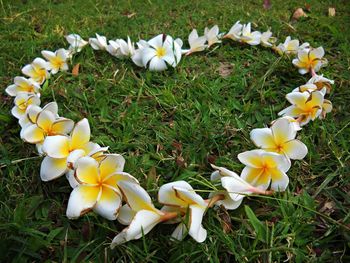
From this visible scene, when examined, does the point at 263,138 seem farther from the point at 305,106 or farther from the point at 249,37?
the point at 249,37

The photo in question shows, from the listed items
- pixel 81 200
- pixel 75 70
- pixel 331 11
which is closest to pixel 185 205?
pixel 81 200

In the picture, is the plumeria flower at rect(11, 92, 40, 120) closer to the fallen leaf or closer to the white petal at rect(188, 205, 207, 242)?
the white petal at rect(188, 205, 207, 242)

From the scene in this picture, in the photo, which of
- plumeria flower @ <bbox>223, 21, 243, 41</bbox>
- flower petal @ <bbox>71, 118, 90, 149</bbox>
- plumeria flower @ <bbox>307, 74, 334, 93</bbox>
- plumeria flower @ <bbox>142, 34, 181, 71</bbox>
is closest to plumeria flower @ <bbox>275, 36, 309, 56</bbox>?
plumeria flower @ <bbox>223, 21, 243, 41</bbox>

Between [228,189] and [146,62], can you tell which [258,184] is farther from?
[146,62]

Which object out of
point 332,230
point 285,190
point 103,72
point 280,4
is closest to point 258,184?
point 285,190

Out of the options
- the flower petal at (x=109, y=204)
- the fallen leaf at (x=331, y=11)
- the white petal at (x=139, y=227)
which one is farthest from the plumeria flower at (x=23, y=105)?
the fallen leaf at (x=331, y=11)

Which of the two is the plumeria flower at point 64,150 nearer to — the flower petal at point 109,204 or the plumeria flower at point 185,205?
the flower petal at point 109,204
